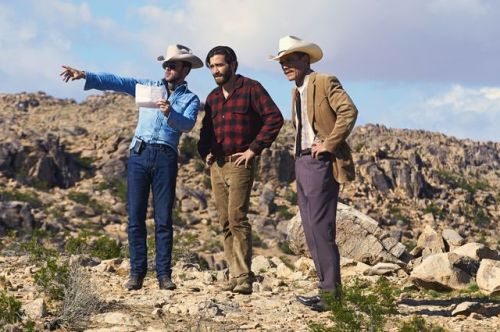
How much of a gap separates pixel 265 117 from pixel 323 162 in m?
0.88

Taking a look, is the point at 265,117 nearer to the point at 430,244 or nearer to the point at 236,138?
the point at 236,138

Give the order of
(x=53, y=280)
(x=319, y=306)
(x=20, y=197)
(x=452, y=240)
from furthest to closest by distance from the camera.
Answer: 1. (x=20, y=197)
2. (x=452, y=240)
3. (x=53, y=280)
4. (x=319, y=306)

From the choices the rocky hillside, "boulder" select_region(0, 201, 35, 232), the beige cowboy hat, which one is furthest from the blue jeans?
"boulder" select_region(0, 201, 35, 232)

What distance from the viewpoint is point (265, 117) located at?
20.4ft

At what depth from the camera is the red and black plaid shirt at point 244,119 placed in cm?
620

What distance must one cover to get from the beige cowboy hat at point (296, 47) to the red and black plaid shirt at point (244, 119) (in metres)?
0.54

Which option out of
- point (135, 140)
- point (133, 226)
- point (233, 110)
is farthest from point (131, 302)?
point (233, 110)

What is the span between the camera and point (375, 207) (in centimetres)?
3609

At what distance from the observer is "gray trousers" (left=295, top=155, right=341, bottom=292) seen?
553 cm

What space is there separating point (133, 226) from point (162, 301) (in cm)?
80

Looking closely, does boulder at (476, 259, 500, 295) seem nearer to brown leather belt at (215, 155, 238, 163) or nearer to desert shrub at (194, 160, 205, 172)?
brown leather belt at (215, 155, 238, 163)

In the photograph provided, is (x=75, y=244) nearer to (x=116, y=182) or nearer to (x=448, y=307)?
(x=448, y=307)

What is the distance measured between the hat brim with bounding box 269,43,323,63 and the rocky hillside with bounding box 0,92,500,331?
78.7 inches

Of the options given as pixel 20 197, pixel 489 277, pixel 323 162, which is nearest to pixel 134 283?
pixel 323 162
